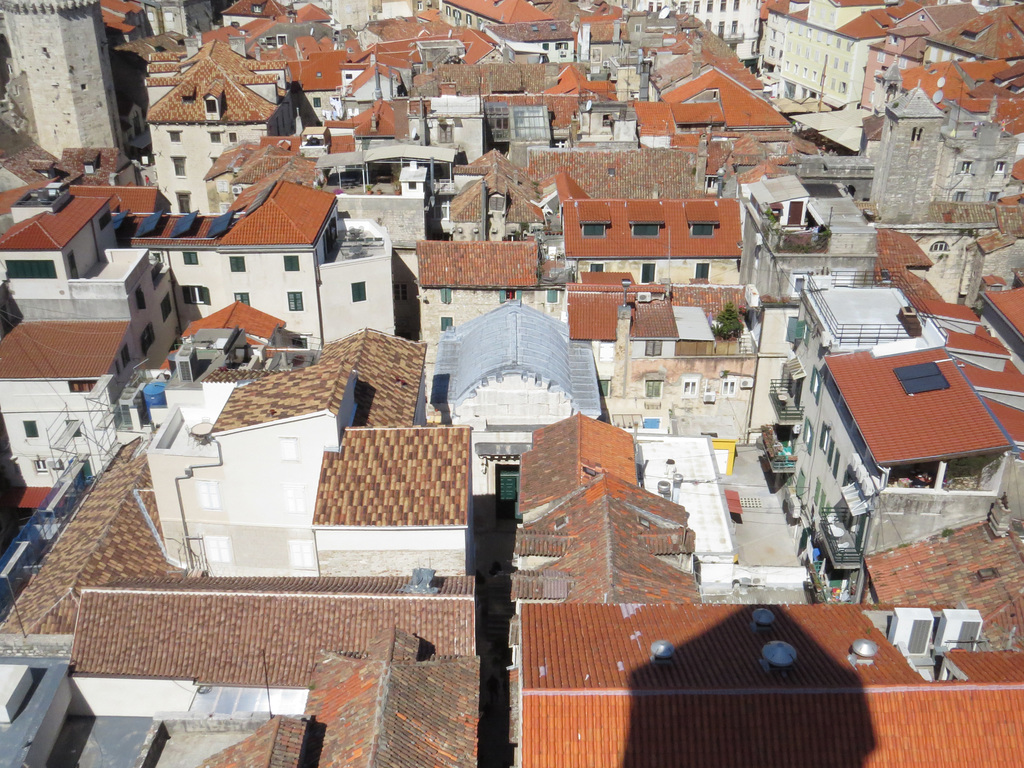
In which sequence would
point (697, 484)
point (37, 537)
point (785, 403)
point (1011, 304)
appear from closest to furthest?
point (37, 537) < point (697, 484) < point (785, 403) < point (1011, 304)

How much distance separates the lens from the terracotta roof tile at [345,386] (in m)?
29.4

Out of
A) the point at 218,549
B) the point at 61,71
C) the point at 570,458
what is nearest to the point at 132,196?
the point at 218,549

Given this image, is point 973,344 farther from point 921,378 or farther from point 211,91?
point 211,91

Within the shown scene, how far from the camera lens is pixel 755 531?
38.5 meters

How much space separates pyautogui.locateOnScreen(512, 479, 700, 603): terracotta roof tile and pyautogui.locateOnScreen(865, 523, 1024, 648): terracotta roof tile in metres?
6.29

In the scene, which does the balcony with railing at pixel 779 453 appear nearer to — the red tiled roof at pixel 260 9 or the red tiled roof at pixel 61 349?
the red tiled roof at pixel 61 349

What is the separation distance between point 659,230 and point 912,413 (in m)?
24.2

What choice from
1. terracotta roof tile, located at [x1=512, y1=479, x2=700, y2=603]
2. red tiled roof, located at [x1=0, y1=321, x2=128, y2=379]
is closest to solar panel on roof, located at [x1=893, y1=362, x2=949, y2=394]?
terracotta roof tile, located at [x1=512, y1=479, x2=700, y2=603]

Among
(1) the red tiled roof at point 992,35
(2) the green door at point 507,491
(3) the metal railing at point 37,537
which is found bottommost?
(2) the green door at point 507,491

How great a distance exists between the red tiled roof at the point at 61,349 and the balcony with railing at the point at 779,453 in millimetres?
27808

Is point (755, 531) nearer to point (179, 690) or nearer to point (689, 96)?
point (179, 690)

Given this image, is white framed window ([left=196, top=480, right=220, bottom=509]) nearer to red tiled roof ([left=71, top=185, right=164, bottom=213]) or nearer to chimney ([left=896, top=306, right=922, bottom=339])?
chimney ([left=896, top=306, right=922, bottom=339])

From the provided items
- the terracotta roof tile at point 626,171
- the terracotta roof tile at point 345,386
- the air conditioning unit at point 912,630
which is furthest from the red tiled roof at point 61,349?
the air conditioning unit at point 912,630

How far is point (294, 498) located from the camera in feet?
97.9
